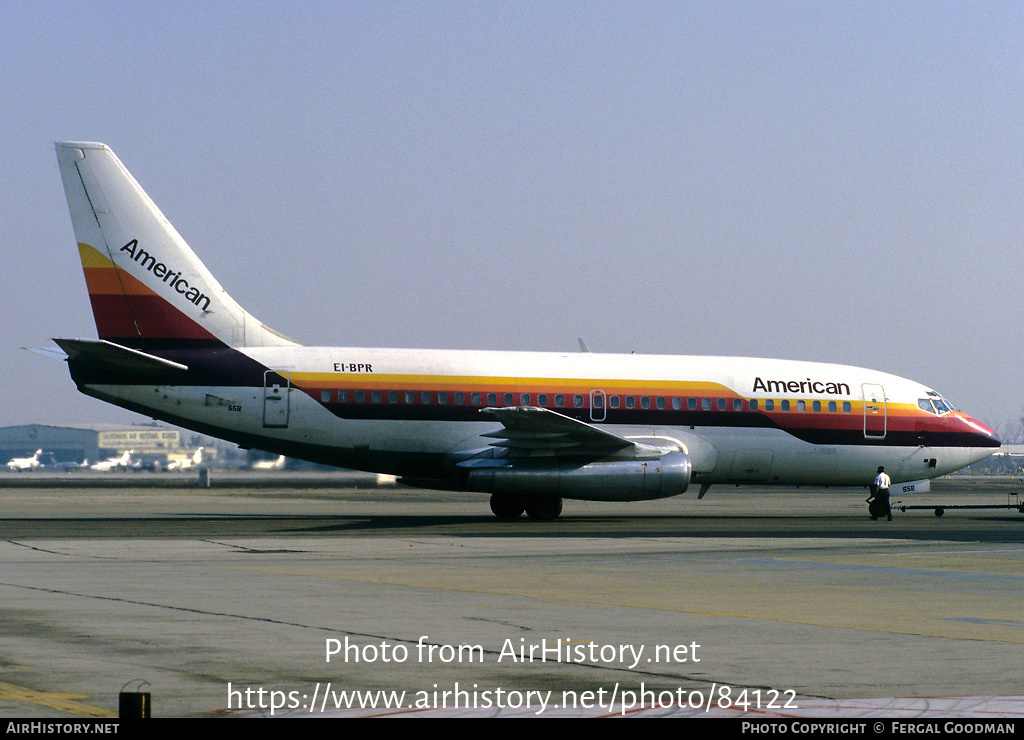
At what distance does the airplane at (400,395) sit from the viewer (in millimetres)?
30766

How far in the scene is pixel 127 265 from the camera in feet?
102

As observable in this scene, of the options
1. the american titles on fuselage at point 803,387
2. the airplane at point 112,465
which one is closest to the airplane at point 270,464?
the airplane at point 112,465

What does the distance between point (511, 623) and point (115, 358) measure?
794 inches

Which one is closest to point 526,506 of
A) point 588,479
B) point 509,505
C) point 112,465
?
point 509,505

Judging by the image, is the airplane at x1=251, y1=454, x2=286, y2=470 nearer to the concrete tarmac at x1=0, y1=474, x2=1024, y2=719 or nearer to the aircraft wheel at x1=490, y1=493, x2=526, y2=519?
the aircraft wheel at x1=490, y1=493, x2=526, y2=519

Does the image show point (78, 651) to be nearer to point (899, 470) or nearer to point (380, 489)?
point (899, 470)

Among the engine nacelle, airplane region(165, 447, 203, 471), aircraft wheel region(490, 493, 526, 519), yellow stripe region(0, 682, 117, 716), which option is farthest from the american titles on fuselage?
airplane region(165, 447, 203, 471)

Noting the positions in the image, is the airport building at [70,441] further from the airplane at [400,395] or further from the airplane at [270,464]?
the airplane at [400,395]

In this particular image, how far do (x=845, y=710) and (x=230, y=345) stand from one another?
2567cm

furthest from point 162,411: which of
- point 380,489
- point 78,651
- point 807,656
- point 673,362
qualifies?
point 380,489

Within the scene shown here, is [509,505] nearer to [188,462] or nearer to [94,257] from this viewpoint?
[94,257]

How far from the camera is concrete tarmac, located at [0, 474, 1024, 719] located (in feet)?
26.7
